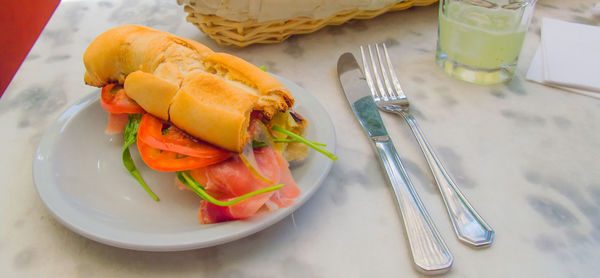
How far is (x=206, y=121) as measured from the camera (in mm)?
610

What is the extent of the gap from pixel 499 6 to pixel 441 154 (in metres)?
0.31

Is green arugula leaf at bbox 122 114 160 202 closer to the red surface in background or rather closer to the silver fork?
the silver fork

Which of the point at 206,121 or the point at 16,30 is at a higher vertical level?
the point at 206,121


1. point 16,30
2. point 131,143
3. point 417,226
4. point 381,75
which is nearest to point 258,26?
point 381,75

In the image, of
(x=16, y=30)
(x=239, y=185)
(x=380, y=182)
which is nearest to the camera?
(x=239, y=185)

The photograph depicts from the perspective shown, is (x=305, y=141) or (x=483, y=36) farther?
(x=483, y=36)

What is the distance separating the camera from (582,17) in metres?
1.14

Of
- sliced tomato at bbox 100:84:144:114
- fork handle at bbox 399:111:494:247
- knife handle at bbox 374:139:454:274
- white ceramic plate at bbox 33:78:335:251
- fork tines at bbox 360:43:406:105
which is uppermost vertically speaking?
sliced tomato at bbox 100:84:144:114

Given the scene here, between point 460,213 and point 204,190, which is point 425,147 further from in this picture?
point 204,190

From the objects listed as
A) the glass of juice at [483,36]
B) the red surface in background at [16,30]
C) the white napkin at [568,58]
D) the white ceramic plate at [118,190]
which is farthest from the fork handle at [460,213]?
the red surface in background at [16,30]

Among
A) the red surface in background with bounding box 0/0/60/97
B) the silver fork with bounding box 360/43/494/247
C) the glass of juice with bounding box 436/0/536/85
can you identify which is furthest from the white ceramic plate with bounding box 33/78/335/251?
the red surface in background with bounding box 0/0/60/97

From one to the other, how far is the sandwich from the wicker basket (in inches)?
8.4

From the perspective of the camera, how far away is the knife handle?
55cm

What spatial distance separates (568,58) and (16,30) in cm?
155
